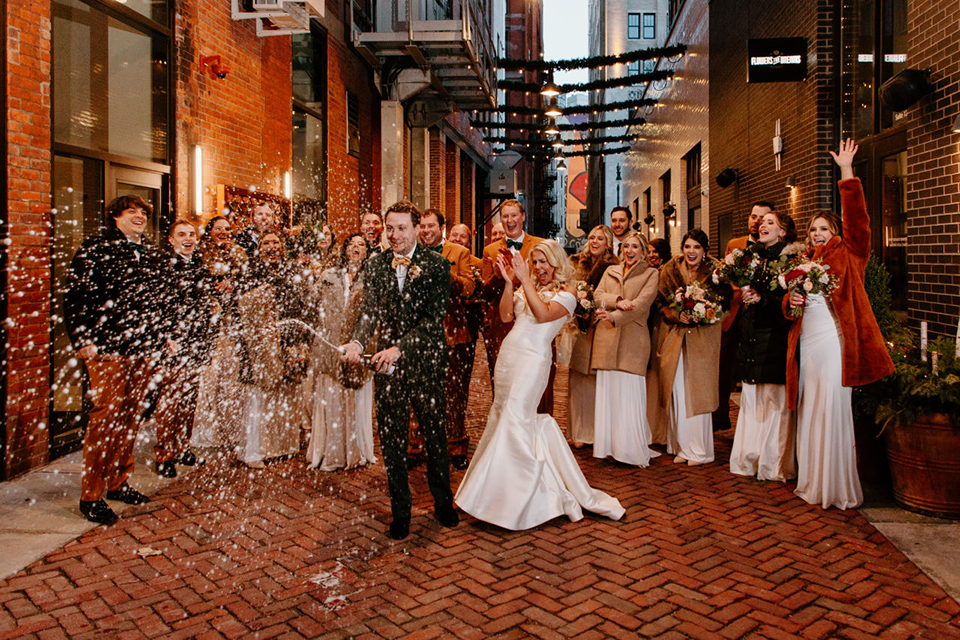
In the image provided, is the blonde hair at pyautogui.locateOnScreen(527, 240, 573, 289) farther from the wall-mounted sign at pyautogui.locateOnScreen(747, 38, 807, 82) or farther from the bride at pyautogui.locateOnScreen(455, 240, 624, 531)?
the wall-mounted sign at pyautogui.locateOnScreen(747, 38, 807, 82)

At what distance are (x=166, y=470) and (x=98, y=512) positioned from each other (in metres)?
1.11

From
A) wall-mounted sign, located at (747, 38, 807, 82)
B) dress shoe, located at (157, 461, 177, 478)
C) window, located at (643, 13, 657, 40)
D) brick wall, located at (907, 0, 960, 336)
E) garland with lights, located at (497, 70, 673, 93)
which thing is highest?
window, located at (643, 13, 657, 40)

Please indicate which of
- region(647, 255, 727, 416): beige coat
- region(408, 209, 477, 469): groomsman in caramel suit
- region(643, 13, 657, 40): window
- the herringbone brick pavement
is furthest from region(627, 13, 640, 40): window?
the herringbone brick pavement

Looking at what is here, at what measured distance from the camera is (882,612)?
3.76 metres

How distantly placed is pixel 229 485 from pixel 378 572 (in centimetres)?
227

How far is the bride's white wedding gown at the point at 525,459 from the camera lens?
5.05 m

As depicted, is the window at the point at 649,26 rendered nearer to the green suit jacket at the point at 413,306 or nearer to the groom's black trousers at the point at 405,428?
the green suit jacket at the point at 413,306

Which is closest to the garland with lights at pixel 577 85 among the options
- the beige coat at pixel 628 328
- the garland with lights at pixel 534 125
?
the garland with lights at pixel 534 125

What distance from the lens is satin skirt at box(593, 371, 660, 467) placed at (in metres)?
6.68

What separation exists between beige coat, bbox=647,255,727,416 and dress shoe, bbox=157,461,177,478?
442 centimetres

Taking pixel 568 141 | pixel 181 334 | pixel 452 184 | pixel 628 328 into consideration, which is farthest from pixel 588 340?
pixel 568 141

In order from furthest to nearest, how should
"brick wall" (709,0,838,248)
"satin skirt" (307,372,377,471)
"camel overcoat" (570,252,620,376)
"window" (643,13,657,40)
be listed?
"window" (643,13,657,40) → "brick wall" (709,0,838,248) → "camel overcoat" (570,252,620,376) → "satin skirt" (307,372,377,471)

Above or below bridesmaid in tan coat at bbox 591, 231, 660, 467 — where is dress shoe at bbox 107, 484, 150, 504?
below

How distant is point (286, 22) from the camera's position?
9.30 m
